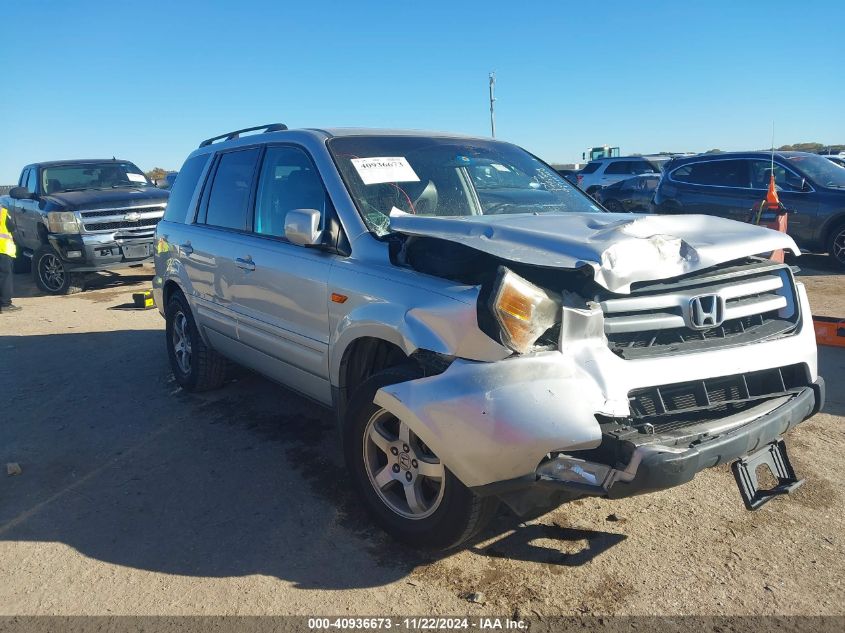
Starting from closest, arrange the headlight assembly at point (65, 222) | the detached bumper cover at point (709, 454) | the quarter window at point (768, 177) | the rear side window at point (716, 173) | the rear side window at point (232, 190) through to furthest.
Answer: the detached bumper cover at point (709, 454) → the rear side window at point (232, 190) → the headlight assembly at point (65, 222) → the quarter window at point (768, 177) → the rear side window at point (716, 173)

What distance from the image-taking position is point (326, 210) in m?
3.68

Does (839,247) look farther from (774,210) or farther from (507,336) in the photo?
(507,336)

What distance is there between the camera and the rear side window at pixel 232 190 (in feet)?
14.8

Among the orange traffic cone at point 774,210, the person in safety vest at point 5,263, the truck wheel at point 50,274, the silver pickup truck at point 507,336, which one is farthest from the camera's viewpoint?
the truck wheel at point 50,274

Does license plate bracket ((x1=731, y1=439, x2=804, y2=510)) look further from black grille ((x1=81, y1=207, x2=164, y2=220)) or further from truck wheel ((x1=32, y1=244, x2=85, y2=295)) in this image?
truck wheel ((x1=32, y1=244, x2=85, y2=295))

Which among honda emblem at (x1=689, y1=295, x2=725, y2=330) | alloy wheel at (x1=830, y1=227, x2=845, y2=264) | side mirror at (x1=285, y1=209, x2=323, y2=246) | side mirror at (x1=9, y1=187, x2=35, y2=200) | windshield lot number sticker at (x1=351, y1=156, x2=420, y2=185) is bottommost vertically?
alloy wheel at (x1=830, y1=227, x2=845, y2=264)

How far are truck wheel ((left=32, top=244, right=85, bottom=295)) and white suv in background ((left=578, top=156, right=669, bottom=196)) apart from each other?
13963mm

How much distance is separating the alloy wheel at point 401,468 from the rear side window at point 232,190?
2024mm

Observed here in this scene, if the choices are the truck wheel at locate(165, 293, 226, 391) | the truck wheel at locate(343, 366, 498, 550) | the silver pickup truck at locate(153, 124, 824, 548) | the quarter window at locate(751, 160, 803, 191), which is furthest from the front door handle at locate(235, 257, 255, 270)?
the quarter window at locate(751, 160, 803, 191)

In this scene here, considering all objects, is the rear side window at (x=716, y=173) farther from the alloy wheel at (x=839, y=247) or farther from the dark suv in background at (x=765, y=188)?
the alloy wheel at (x=839, y=247)

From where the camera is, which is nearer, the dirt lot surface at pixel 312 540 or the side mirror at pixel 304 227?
the dirt lot surface at pixel 312 540

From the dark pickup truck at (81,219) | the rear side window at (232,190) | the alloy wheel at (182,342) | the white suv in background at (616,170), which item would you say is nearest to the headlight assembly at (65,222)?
the dark pickup truck at (81,219)

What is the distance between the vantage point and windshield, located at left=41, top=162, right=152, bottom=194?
11.5m

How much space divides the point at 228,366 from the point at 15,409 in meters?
1.66
